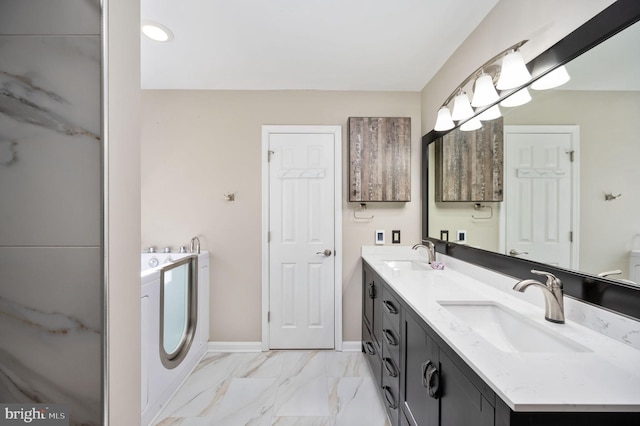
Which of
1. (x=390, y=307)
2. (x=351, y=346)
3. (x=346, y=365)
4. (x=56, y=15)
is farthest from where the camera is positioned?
(x=351, y=346)

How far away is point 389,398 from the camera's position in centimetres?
169

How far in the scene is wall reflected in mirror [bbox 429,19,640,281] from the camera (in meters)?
0.92

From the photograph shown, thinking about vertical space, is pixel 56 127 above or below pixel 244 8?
below

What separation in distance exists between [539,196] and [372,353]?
1.66m

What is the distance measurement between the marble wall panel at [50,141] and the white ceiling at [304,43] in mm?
1204

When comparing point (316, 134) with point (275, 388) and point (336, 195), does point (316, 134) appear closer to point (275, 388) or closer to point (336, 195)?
point (336, 195)

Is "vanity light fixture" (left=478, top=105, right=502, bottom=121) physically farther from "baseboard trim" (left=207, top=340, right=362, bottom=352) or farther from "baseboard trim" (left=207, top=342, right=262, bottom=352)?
"baseboard trim" (left=207, top=342, right=262, bottom=352)

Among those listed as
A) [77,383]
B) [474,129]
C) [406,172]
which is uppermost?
[474,129]

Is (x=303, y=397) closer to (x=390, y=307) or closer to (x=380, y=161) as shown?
(x=390, y=307)

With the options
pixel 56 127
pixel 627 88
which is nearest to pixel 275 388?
pixel 56 127

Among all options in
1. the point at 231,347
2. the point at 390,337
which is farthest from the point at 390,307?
the point at 231,347

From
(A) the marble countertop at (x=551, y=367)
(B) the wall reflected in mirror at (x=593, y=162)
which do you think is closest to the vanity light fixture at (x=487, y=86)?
(B) the wall reflected in mirror at (x=593, y=162)

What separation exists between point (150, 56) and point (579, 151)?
2.75 m

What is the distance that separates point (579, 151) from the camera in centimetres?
110
